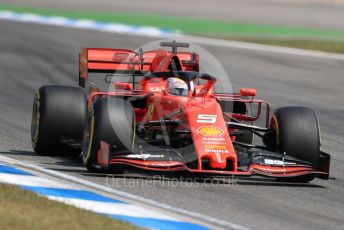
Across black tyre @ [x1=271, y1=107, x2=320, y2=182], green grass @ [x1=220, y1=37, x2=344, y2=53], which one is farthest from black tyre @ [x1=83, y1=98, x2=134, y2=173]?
green grass @ [x1=220, y1=37, x2=344, y2=53]

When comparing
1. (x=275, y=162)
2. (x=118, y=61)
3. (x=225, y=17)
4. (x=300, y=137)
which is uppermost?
(x=225, y=17)

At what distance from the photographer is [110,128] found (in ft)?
33.7

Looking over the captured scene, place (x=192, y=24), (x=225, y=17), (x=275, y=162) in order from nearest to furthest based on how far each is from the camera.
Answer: (x=275, y=162) < (x=192, y=24) < (x=225, y=17)

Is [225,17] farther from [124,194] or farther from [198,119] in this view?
[124,194]

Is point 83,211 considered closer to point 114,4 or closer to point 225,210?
point 225,210

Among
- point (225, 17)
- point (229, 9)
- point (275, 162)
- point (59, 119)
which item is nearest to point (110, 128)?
point (59, 119)

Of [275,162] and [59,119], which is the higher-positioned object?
[59,119]

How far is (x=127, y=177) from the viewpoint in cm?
1041

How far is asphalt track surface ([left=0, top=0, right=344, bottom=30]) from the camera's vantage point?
35.0m

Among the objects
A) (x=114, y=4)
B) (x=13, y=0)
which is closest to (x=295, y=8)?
(x=114, y=4)

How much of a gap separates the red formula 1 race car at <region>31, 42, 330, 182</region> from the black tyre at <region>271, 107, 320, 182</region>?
0.01 meters

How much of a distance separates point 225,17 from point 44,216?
91.2 feet

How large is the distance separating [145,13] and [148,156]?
980 inches

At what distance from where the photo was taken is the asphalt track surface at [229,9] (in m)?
35.0
